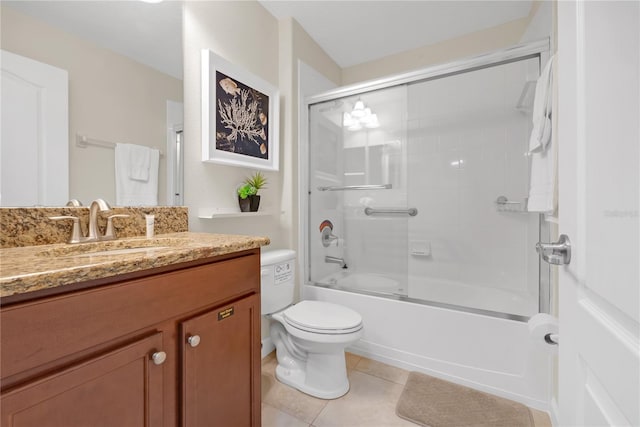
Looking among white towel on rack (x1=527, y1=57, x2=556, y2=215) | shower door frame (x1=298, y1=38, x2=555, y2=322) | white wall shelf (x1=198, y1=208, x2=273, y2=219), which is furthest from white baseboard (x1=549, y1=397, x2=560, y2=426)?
white wall shelf (x1=198, y1=208, x2=273, y2=219)

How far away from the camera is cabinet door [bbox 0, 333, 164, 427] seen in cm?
52

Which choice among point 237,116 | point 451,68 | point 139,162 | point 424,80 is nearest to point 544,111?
point 451,68

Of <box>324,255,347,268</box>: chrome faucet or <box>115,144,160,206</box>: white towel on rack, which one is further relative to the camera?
<box>324,255,347,268</box>: chrome faucet

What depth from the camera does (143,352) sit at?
69cm

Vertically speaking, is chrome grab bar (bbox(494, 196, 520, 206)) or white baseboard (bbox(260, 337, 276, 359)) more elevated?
chrome grab bar (bbox(494, 196, 520, 206))

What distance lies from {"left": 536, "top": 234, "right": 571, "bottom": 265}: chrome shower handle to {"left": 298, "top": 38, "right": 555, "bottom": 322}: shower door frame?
1005 millimetres

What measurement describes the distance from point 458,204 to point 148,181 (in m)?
2.15

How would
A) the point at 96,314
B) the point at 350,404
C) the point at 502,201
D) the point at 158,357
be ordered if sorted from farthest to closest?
the point at 502,201, the point at 350,404, the point at 158,357, the point at 96,314

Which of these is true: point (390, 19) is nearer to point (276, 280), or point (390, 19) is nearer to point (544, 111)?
point (544, 111)

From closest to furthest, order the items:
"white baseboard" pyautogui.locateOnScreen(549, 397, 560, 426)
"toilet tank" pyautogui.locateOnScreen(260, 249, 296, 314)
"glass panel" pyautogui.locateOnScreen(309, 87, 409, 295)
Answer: "white baseboard" pyautogui.locateOnScreen(549, 397, 560, 426) < "toilet tank" pyautogui.locateOnScreen(260, 249, 296, 314) < "glass panel" pyautogui.locateOnScreen(309, 87, 409, 295)

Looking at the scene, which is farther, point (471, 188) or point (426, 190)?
point (426, 190)

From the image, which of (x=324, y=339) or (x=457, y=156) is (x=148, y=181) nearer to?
(x=324, y=339)

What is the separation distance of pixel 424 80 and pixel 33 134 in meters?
2.06

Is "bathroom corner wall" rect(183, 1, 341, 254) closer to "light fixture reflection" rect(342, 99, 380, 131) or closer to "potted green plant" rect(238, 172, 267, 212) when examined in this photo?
"potted green plant" rect(238, 172, 267, 212)
